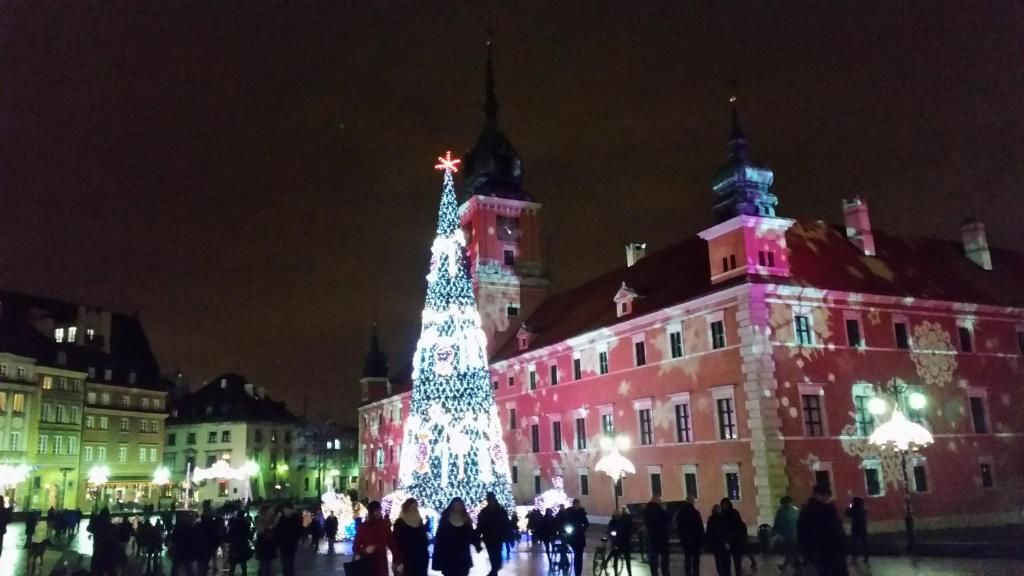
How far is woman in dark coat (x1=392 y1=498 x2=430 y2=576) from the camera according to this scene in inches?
397

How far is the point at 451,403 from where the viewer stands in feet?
80.5

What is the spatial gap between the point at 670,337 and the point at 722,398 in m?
4.08

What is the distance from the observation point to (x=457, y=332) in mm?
24828

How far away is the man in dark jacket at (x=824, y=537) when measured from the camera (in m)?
10.9

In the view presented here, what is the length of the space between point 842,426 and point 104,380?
189 feet

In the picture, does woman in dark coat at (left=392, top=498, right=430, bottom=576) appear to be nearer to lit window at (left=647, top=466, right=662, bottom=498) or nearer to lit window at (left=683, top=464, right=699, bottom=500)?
lit window at (left=683, top=464, right=699, bottom=500)

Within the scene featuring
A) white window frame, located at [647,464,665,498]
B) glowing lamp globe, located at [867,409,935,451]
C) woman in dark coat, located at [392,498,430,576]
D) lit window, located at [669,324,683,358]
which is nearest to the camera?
woman in dark coat, located at [392,498,430,576]

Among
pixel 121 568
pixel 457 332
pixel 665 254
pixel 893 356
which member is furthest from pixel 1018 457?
pixel 121 568

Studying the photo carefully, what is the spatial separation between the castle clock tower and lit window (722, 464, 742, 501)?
2421cm

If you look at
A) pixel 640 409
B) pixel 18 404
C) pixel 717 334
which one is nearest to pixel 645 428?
pixel 640 409

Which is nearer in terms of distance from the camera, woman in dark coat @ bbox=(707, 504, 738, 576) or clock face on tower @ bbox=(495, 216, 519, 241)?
woman in dark coat @ bbox=(707, 504, 738, 576)

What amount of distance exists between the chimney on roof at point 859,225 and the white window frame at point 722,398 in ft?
34.6

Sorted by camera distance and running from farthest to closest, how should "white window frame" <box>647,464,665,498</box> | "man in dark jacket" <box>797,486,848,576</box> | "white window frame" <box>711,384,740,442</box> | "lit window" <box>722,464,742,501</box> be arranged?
"white window frame" <box>647,464,665,498</box>
"white window frame" <box>711,384,740,442</box>
"lit window" <box>722,464,742,501</box>
"man in dark jacket" <box>797,486,848,576</box>

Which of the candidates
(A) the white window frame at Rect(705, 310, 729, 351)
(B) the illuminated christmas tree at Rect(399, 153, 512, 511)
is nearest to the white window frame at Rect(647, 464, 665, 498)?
(A) the white window frame at Rect(705, 310, 729, 351)
